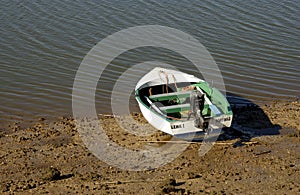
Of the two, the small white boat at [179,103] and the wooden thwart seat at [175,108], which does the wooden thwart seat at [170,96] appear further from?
the wooden thwart seat at [175,108]

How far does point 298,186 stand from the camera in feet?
42.6

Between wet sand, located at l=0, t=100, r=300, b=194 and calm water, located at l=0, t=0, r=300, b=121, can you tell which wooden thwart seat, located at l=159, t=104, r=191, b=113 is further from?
calm water, located at l=0, t=0, r=300, b=121

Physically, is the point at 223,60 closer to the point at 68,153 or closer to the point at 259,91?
the point at 259,91

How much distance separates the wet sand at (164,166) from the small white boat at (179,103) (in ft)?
2.39

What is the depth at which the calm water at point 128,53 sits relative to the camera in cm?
1956

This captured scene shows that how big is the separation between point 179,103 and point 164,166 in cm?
351

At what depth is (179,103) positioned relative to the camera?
1753 centimetres

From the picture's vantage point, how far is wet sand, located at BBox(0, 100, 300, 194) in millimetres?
13031

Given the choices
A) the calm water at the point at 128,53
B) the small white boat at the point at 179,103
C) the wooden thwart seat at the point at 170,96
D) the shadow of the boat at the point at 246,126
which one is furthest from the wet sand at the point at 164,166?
the calm water at the point at 128,53

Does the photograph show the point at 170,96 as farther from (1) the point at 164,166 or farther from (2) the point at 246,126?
(1) the point at 164,166

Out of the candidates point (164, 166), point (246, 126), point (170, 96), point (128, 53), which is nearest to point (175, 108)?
point (170, 96)

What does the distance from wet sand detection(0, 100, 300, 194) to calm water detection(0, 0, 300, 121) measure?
5.60 ft

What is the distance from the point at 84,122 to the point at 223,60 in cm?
772

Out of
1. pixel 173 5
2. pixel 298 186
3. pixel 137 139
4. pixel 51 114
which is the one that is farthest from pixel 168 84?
pixel 173 5
